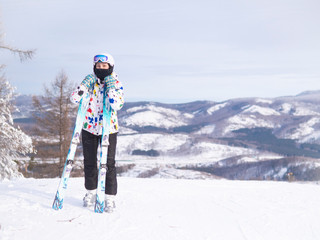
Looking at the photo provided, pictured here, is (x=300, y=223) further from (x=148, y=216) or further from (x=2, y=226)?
(x=2, y=226)

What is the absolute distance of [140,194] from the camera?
269 inches

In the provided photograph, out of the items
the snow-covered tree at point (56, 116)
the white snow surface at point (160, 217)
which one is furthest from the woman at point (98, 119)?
the snow-covered tree at point (56, 116)

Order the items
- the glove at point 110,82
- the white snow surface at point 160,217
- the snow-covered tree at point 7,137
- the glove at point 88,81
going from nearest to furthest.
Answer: the white snow surface at point 160,217, the glove at point 110,82, the glove at point 88,81, the snow-covered tree at point 7,137

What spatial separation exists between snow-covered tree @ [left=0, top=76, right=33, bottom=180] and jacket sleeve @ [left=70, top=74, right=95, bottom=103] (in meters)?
11.2

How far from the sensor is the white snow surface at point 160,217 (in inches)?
165

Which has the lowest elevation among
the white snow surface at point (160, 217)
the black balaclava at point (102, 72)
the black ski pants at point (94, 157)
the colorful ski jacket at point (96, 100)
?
the white snow surface at point (160, 217)

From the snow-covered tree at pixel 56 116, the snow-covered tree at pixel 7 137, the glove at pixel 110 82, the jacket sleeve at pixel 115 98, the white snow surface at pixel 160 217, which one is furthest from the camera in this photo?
the snow-covered tree at pixel 56 116

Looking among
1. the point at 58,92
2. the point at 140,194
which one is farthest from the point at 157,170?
the point at 140,194

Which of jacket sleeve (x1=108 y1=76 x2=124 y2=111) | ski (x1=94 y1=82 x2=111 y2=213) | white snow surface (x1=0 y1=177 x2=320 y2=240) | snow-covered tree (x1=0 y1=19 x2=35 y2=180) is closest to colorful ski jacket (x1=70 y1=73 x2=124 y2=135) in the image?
jacket sleeve (x1=108 y1=76 x2=124 y2=111)

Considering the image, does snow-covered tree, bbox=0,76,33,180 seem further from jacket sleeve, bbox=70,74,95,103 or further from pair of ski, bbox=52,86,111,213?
jacket sleeve, bbox=70,74,95,103

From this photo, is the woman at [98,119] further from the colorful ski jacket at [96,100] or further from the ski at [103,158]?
the ski at [103,158]

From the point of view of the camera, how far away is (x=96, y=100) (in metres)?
5.25

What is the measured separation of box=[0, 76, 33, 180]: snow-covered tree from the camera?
1448 cm

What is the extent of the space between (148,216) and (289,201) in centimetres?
361
